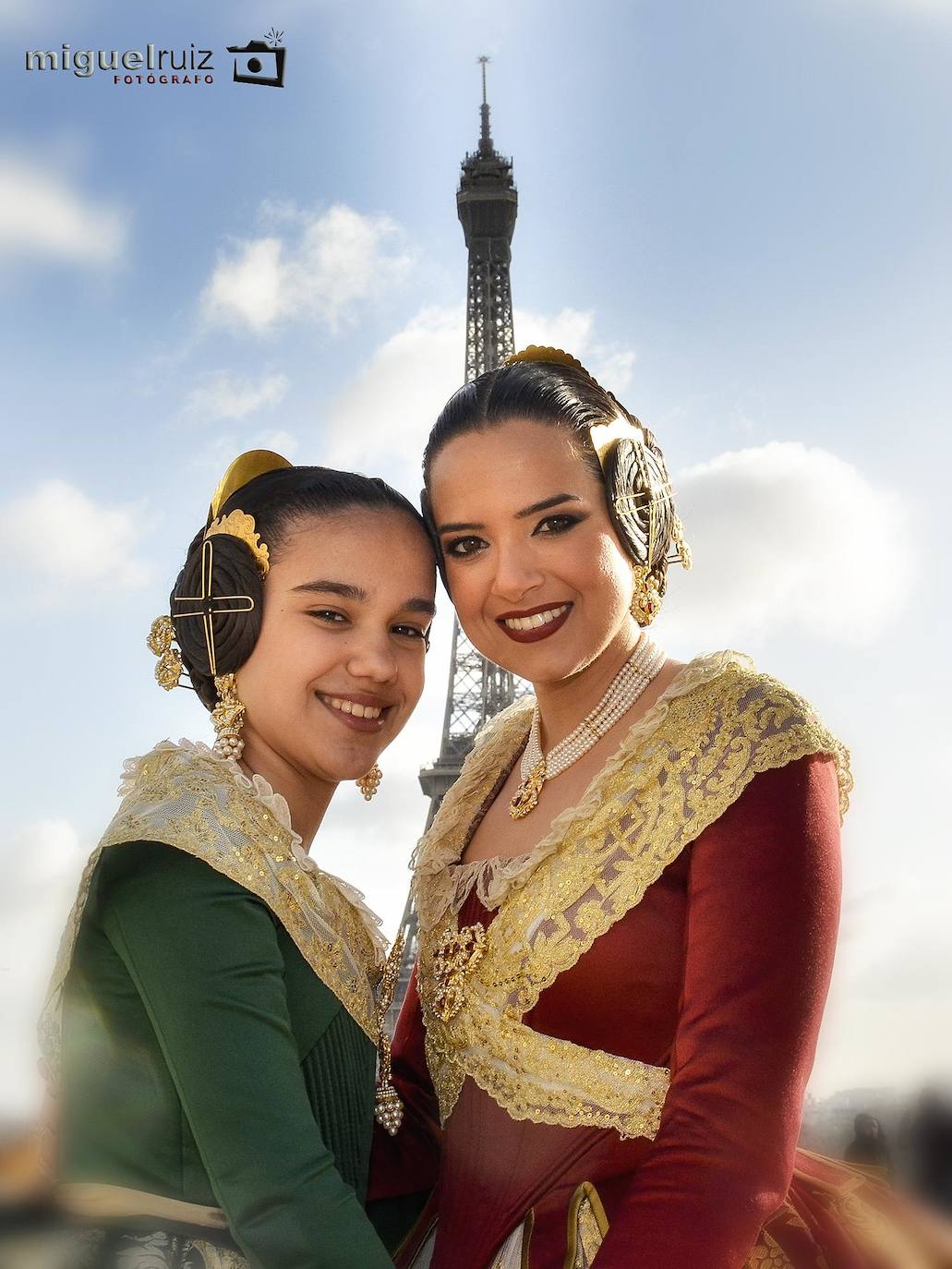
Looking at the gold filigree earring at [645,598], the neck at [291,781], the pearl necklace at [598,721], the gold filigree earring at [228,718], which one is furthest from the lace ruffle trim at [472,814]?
the gold filigree earring at [228,718]

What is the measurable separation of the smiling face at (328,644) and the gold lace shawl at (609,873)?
59 centimetres

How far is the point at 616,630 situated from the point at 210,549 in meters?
1.11

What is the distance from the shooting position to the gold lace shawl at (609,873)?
9.96 ft

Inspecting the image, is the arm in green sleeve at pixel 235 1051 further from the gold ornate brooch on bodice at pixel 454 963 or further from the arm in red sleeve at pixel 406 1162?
the arm in red sleeve at pixel 406 1162

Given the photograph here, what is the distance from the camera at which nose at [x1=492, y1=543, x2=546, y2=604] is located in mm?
3379

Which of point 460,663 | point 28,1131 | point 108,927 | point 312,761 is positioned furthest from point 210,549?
point 460,663

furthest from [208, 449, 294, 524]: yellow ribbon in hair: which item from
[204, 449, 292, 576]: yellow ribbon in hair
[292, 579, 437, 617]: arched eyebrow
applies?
[292, 579, 437, 617]: arched eyebrow

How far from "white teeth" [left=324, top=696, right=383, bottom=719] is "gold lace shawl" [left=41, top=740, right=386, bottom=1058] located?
0.30 metres

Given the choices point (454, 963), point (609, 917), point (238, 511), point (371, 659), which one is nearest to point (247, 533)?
point (238, 511)

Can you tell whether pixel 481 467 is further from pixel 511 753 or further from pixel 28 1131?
pixel 28 1131

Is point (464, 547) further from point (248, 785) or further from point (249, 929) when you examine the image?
point (249, 929)

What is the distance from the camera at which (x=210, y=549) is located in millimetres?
3482

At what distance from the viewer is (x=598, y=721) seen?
3598 mm

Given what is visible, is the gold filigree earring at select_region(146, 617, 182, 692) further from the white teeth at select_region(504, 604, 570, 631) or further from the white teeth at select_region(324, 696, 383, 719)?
the white teeth at select_region(504, 604, 570, 631)
